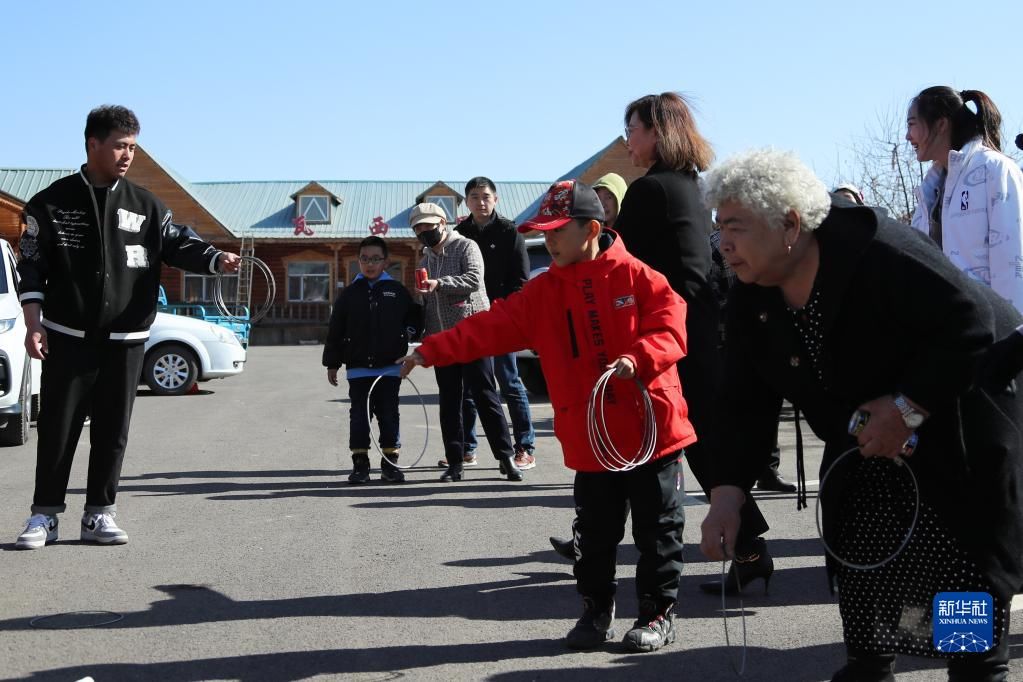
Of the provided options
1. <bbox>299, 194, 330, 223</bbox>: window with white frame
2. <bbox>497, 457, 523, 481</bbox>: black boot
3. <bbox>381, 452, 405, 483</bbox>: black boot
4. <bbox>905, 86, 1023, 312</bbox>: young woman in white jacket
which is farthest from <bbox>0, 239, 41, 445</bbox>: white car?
<bbox>299, 194, 330, 223</bbox>: window with white frame

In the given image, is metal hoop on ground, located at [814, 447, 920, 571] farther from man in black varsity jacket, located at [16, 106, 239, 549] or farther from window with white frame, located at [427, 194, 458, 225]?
window with white frame, located at [427, 194, 458, 225]

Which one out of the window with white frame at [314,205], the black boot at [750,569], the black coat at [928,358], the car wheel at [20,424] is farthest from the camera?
the window with white frame at [314,205]

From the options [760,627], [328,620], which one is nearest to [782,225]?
[760,627]

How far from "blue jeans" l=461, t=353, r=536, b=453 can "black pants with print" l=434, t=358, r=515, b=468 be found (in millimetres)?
226

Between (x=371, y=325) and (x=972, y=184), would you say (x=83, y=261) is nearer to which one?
(x=371, y=325)

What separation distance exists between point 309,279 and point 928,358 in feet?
172

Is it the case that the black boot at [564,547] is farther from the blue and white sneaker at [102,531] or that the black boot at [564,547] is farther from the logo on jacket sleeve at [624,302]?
the blue and white sneaker at [102,531]

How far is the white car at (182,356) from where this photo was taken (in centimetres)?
1755

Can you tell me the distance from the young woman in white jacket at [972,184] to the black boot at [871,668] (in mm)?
1751

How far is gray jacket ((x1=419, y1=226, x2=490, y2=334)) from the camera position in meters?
9.13

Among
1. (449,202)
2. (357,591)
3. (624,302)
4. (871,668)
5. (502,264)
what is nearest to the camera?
(871,668)

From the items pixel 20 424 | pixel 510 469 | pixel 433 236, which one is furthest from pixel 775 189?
pixel 20 424

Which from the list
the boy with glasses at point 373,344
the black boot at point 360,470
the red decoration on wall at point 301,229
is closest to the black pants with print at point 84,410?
the black boot at point 360,470

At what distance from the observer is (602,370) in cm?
477
